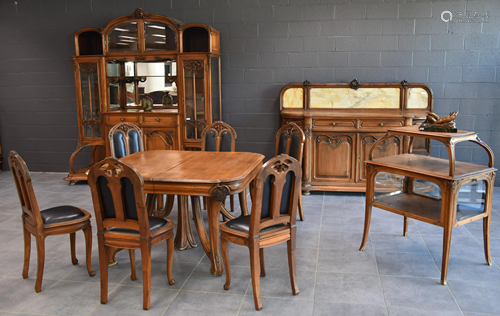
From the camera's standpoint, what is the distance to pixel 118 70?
558 centimetres

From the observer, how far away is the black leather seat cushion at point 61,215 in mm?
2734

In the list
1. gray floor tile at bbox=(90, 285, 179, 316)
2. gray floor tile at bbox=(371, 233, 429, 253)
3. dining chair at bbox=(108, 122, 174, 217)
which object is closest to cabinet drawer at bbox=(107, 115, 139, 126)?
dining chair at bbox=(108, 122, 174, 217)

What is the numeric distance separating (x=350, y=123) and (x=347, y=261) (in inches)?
82.8

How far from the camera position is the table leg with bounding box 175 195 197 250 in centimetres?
329

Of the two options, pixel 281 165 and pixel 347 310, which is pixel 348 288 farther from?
pixel 281 165

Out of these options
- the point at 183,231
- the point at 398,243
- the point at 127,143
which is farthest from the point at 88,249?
the point at 398,243

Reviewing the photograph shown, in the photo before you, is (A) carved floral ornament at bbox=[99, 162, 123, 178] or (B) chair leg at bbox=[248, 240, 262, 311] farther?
(B) chair leg at bbox=[248, 240, 262, 311]

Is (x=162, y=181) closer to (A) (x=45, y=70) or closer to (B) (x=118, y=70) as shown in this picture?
(B) (x=118, y=70)

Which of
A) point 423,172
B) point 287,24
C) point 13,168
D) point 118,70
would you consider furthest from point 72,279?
point 287,24

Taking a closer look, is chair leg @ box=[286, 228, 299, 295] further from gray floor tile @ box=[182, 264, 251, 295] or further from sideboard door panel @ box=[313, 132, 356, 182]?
sideboard door panel @ box=[313, 132, 356, 182]

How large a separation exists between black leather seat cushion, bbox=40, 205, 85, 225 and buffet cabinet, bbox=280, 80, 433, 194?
277 centimetres

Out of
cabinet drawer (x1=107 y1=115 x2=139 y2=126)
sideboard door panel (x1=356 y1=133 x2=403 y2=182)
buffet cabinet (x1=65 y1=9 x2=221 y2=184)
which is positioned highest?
buffet cabinet (x1=65 y1=9 x2=221 y2=184)

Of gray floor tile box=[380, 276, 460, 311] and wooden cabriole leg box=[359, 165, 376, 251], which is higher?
wooden cabriole leg box=[359, 165, 376, 251]

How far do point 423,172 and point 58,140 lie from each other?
201 inches
